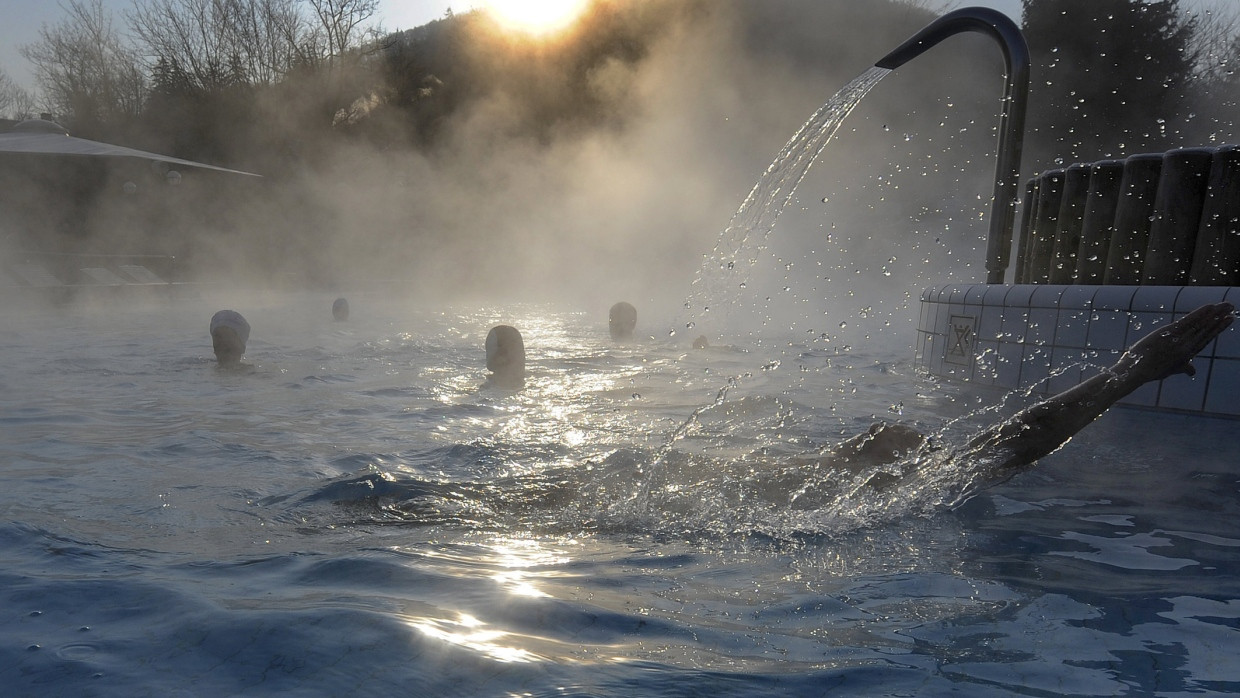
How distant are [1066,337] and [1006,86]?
188cm

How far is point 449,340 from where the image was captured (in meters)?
8.25

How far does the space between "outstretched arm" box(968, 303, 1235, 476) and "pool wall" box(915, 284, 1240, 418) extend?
2.47 ft

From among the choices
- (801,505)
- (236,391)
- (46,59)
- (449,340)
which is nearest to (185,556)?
(801,505)

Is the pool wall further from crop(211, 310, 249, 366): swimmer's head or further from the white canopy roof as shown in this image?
the white canopy roof

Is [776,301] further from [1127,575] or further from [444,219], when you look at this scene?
[1127,575]

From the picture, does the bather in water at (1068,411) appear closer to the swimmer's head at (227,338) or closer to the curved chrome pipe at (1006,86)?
the curved chrome pipe at (1006,86)

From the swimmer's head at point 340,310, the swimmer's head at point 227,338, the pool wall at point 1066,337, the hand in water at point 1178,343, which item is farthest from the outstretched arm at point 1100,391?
the swimmer's head at point 340,310

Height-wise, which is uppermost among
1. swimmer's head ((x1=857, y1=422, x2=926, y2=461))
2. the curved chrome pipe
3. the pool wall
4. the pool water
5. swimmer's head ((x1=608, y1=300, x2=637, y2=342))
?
the curved chrome pipe

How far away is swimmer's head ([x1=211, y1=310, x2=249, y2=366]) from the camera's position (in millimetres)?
5926

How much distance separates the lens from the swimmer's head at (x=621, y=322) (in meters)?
8.50

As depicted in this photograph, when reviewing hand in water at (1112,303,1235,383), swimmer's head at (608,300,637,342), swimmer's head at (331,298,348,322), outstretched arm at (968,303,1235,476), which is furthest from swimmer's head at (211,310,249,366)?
hand in water at (1112,303,1235,383)

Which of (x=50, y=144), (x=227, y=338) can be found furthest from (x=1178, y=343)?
(x=50, y=144)

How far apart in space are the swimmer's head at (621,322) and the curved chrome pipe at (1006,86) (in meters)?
4.24

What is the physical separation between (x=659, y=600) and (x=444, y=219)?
1894cm
